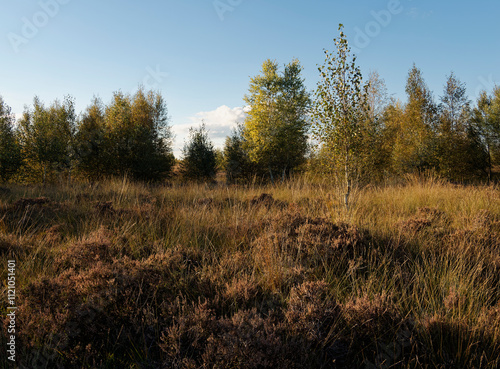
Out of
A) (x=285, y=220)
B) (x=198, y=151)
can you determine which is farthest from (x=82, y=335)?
(x=198, y=151)

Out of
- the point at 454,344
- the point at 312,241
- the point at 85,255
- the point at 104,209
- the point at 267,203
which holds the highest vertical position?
the point at 267,203

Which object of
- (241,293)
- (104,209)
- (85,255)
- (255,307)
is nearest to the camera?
(255,307)

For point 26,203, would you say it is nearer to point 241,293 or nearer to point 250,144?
point 241,293

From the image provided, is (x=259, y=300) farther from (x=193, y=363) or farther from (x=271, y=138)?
(x=271, y=138)

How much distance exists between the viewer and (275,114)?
65.9ft

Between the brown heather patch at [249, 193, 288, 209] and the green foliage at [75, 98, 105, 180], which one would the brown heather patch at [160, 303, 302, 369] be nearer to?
the brown heather patch at [249, 193, 288, 209]

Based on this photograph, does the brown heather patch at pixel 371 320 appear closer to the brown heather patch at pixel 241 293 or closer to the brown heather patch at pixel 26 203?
the brown heather patch at pixel 241 293

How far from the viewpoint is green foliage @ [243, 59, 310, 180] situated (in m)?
19.9

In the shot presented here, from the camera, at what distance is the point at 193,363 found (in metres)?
1.96

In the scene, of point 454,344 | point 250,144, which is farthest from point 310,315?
point 250,144

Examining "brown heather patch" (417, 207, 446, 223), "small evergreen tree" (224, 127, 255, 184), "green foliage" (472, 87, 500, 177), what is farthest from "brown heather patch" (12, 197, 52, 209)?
"green foliage" (472, 87, 500, 177)

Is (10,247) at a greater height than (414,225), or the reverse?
(414,225)

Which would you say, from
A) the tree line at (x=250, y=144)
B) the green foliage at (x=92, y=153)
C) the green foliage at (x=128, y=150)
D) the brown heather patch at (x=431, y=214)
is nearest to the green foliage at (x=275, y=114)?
the tree line at (x=250, y=144)

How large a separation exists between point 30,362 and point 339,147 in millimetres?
6703
